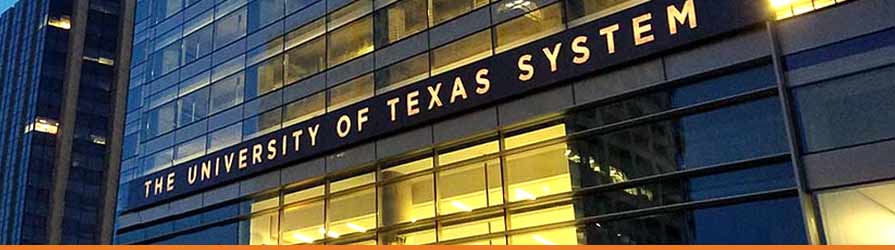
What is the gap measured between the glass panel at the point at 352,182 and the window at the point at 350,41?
12.2 ft

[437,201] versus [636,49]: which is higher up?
[636,49]

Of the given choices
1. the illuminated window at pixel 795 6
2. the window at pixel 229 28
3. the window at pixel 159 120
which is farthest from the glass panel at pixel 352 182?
the illuminated window at pixel 795 6

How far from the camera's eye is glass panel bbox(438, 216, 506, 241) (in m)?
20.1

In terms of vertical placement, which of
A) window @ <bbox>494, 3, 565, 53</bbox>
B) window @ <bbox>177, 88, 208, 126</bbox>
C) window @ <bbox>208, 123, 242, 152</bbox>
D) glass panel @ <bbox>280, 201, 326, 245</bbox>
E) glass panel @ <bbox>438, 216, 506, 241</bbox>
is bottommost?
glass panel @ <bbox>438, 216, 506, 241</bbox>

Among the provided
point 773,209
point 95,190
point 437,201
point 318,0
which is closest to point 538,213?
point 437,201

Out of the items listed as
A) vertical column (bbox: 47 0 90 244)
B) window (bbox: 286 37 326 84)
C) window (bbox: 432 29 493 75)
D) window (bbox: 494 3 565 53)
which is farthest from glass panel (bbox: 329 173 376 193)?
vertical column (bbox: 47 0 90 244)

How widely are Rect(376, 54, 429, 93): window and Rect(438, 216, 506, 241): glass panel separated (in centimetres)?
420

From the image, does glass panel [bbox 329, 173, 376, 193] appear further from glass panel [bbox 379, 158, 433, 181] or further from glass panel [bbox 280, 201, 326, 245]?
glass panel [bbox 280, 201, 326, 245]

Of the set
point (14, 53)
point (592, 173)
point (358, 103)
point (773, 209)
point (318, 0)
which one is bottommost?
point (773, 209)

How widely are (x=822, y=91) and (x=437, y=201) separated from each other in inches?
372

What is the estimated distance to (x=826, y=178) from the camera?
1561cm

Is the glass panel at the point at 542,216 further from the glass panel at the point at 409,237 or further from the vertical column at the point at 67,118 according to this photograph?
the vertical column at the point at 67,118

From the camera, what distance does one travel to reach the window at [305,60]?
2602cm

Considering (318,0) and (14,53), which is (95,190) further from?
(318,0)
